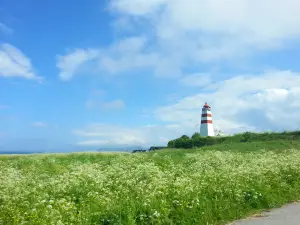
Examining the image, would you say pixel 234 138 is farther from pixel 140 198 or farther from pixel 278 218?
pixel 140 198

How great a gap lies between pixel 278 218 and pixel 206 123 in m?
64.1

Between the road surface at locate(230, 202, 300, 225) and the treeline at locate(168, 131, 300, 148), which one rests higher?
the treeline at locate(168, 131, 300, 148)

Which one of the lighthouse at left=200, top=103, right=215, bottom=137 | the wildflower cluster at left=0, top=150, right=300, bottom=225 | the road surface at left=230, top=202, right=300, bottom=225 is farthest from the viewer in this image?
the lighthouse at left=200, top=103, right=215, bottom=137

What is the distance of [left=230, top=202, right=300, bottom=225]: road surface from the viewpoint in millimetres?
10930

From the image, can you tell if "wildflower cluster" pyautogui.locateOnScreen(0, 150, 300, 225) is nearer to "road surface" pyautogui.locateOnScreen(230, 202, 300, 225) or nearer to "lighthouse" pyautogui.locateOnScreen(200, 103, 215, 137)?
"road surface" pyautogui.locateOnScreen(230, 202, 300, 225)

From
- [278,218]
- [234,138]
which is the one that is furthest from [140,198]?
[234,138]

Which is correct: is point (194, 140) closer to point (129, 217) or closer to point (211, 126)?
point (211, 126)

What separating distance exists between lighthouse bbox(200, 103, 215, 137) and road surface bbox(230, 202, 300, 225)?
6173 centimetres

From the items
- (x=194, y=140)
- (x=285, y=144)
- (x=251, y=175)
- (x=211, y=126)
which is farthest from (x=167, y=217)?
(x=211, y=126)

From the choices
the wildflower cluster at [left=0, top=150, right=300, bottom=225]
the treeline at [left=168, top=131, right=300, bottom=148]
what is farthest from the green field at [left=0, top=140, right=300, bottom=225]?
the treeline at [left=168, top=131, right=300, bottom=148]

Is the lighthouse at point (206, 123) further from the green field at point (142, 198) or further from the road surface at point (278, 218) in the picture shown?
the road surface at point (278, 218)

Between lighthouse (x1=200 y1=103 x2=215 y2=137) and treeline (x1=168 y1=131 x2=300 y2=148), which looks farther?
lighthouse (x1=200 y1=103 x2=215 y2=137)

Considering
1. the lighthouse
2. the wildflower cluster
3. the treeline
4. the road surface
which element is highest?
the lighthouse

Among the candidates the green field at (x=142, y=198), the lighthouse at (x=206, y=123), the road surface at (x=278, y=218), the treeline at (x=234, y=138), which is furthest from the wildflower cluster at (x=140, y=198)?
the lighthouse at (x=206, y=123)
